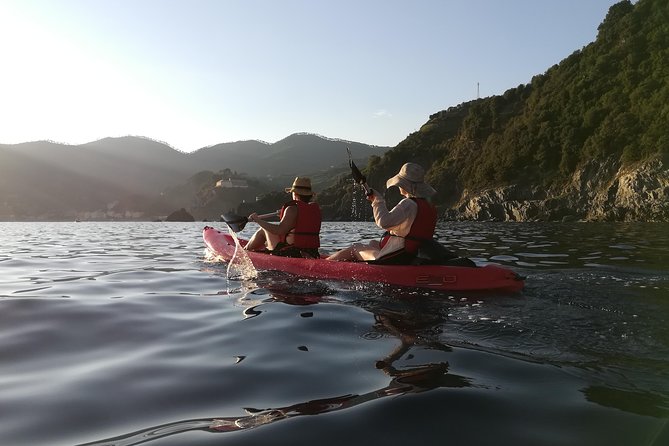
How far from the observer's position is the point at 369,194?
796 centimetres

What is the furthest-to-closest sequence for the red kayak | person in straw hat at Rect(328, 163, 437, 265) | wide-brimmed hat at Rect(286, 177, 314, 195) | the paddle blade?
1. the paddle blade
2. wide-brimmed hat at Rect(286, 177, 314, 195)
3. person in straw hat at Rect(328, 163, 437, 265)
4. the red kayak

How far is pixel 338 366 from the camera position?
4.02 m

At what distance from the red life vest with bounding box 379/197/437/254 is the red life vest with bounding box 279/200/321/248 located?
6.72 ft

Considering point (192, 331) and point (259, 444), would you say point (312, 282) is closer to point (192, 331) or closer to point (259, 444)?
point (192, 331)

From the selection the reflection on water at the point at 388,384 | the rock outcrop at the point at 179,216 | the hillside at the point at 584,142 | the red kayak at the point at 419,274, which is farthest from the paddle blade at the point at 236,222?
the rock outcrop at the point at 179,216

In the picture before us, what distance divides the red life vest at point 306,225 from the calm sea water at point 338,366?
2187mm

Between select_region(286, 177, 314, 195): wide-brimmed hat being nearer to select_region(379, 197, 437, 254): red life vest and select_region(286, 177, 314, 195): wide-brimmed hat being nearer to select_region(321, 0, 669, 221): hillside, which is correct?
select_region(379, 197, 437, 254): red life vest

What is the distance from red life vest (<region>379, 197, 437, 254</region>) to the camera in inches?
302

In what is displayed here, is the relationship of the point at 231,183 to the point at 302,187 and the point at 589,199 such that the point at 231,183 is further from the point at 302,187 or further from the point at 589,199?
the point at 302,187

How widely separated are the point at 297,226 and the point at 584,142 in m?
61.3

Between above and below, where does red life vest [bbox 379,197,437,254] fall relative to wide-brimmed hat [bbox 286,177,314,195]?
below

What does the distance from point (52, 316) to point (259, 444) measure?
4481 mm

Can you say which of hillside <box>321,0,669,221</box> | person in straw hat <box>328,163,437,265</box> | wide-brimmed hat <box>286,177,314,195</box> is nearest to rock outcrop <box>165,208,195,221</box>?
hillside <box>321,0,669,221</box>

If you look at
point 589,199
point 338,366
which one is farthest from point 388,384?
point 589,199
